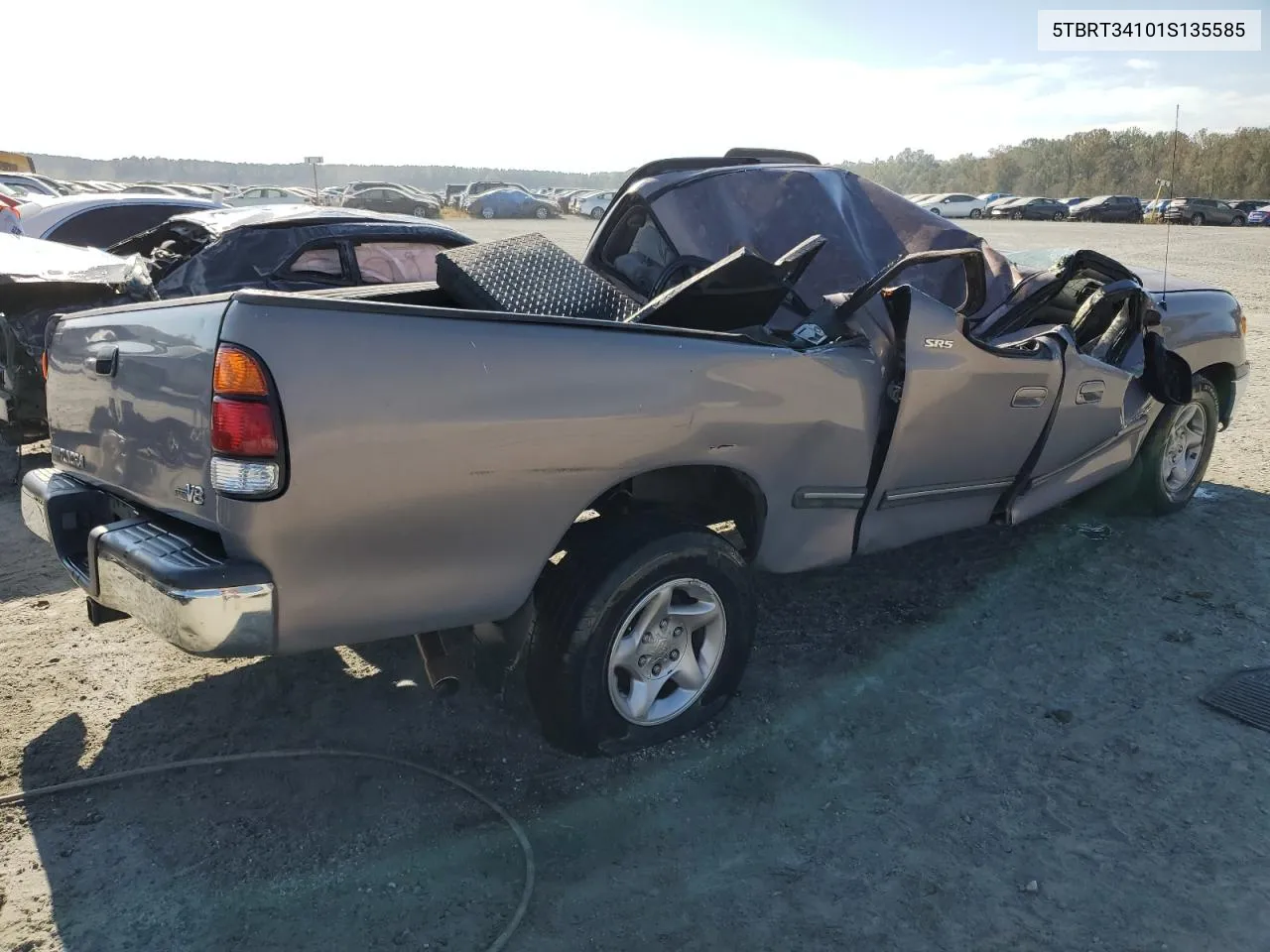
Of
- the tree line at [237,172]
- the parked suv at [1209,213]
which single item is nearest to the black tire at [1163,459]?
the parked suv at [1209,213]

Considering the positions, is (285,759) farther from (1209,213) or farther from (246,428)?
(1209,213)

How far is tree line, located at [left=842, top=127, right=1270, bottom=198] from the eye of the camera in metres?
44.6

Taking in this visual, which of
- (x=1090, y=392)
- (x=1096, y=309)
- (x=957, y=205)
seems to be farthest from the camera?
(x=957, y=205)

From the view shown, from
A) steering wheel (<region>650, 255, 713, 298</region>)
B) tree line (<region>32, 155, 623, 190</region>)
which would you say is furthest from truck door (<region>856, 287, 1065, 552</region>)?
tree line (<region>32, 155, 623, 190</region>)

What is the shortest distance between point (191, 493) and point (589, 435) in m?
1.04

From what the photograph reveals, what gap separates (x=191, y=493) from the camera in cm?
242

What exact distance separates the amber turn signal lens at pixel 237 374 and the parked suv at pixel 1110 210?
5484 cm

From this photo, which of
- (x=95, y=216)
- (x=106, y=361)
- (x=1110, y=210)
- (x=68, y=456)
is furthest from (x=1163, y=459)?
→ (x=1110, y=210)

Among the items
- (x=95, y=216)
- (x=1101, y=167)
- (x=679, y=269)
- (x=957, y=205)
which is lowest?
(x=679, y=269)

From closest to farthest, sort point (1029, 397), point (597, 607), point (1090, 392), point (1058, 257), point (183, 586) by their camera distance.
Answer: point (183, 586) → point (597, 607) → point (1029, 397) → point (1090, 392) → point (1058, 257)

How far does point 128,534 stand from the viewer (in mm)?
2549

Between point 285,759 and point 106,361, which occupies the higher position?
point 106,361

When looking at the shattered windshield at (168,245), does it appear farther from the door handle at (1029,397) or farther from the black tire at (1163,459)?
the black tire at (1163,459)

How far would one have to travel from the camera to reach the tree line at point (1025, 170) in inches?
1812
